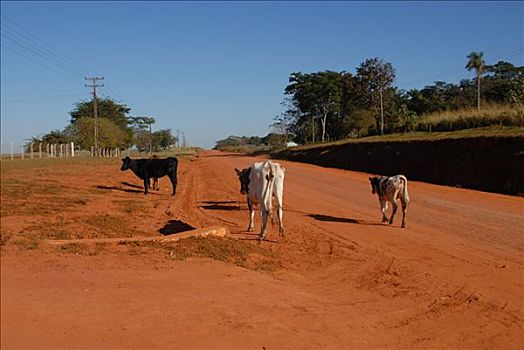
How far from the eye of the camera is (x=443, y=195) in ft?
62.2

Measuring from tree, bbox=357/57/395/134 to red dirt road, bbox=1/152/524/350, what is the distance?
45255mm

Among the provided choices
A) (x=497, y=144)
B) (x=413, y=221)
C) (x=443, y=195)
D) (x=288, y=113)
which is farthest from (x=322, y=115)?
(x=413, y=221)

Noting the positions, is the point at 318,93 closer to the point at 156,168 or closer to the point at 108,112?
the point at 108,112

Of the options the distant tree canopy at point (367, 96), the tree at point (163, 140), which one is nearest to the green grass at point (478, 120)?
the distant tree canopy at point (367, 96)

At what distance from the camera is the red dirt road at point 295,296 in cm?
495

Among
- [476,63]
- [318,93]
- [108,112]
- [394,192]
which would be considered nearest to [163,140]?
[108,112]

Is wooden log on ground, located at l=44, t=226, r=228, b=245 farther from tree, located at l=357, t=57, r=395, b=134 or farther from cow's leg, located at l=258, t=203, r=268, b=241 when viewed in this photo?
tree, located at l=357, t=57, r=395, b=134

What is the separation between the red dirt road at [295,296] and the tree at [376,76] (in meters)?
45.3

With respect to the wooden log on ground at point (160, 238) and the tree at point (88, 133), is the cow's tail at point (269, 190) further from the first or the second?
the tree at point (88, 133)

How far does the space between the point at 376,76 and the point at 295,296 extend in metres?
52.2

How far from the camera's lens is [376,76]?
56.2 meters

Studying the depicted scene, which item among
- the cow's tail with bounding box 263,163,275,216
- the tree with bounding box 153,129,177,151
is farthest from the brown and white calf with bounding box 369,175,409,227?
the tree with bounding box 153,129,177,151

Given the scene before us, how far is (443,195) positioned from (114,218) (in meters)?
12.6

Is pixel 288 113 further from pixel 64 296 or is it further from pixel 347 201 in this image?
pixel 64 296
